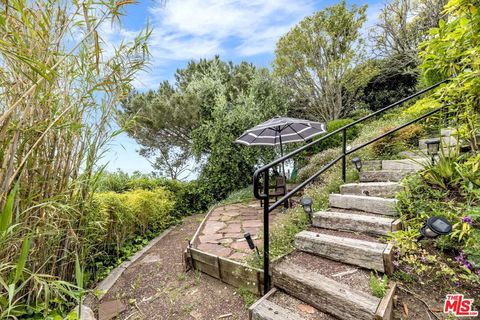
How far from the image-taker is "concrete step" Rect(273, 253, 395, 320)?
1452mm

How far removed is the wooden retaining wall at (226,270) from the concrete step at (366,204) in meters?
1.25

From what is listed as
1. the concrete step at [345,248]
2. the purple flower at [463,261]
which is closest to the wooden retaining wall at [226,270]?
the concrete step at [345,248]

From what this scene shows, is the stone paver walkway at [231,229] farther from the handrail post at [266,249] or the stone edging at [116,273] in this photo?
the stone edging at [116,273]

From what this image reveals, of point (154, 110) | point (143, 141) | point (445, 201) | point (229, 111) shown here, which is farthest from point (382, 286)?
point (143, 141)

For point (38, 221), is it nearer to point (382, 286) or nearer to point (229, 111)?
point (382, 286)

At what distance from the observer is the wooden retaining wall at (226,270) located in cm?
209

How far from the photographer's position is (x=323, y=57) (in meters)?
8.91

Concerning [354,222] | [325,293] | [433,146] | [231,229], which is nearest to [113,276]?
[231,229]

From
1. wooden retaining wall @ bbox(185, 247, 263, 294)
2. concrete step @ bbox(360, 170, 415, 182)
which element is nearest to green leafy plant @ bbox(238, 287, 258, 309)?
wooden retaining wall @ bbox(185, 247, 263, 294)

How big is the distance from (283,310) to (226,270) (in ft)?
2.75

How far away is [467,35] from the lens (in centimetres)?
192

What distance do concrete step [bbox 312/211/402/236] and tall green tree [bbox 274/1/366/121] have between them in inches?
294

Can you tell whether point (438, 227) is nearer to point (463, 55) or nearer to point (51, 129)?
point (463, 55)

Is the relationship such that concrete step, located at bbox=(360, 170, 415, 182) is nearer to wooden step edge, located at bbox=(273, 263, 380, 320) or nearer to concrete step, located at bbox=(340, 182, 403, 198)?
concrete step, located at bbox=(340, 182, 403, 198)
